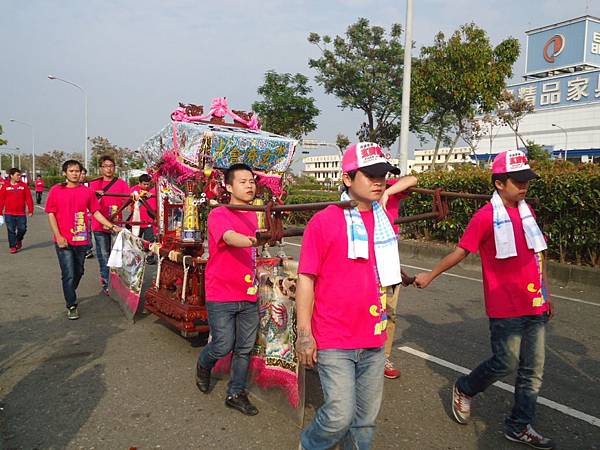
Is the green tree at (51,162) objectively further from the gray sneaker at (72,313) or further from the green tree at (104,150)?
the gray sneaker at (72,313)

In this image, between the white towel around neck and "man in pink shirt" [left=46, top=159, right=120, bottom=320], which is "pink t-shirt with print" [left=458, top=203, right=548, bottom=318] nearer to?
the white towel around neck

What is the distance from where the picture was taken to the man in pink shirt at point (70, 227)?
6.20m

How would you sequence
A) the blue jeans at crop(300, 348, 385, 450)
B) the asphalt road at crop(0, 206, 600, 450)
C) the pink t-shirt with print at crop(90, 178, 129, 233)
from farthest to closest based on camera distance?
1. the pink t-shirt with print at crop(90, 178, 129, 233)
2. the asphalt road at crop(0, 206, 600, 450)
3. the blue jeans at crop(300, 348, 385, 450)

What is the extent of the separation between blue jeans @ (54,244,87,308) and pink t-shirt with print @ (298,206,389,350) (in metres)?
4.55

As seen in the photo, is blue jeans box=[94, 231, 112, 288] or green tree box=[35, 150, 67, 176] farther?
green tree box=[35, 150, 67, 176]

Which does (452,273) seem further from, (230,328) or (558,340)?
(230,328)

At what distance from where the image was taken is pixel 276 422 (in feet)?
11.9

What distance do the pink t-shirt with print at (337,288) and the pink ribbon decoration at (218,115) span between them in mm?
3468

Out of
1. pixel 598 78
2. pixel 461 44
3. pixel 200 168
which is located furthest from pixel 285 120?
pixel 598 78

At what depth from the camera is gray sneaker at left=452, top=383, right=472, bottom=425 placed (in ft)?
11.8

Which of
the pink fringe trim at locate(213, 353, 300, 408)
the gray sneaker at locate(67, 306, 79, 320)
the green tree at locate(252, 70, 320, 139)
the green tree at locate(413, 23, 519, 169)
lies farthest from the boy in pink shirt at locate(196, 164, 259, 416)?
the green tree at locate(252, 70, 320, 139)

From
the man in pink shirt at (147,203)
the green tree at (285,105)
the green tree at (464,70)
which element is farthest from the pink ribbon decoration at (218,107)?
the green tree at (285,105)

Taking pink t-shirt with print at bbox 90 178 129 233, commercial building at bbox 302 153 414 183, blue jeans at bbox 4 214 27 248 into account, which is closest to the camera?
pink t-shirt with print at bbox 90 178 129 233

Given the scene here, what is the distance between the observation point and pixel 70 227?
625 centimetres
